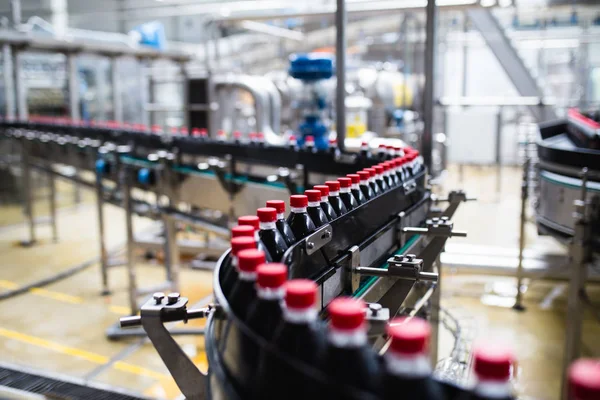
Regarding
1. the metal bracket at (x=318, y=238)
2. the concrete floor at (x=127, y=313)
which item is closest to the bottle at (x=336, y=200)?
the metal bracket at (x=318, y=238)

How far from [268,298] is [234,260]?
0.14 m

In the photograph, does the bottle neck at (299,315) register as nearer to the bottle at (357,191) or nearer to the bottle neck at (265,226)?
the bottle neck at (265,226)

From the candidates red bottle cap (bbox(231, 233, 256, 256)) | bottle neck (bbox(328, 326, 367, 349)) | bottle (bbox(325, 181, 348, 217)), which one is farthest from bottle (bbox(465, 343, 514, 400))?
bottle (bbox(325, 181, 348, 217))

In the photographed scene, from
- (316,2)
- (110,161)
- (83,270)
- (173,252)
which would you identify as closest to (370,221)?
(173,252)

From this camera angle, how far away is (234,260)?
72cm

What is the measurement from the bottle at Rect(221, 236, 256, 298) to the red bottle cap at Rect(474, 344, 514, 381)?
1.13 ft

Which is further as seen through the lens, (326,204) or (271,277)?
(326,204)

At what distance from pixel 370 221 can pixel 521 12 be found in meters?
A: 5.60

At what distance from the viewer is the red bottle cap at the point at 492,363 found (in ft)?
1.42

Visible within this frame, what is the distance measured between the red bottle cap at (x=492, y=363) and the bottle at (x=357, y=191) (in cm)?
68

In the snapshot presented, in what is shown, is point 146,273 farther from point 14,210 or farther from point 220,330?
point 220,330

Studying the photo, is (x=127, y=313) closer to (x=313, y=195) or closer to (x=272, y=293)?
(x=313, y=195)

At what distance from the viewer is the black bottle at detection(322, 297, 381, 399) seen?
0.48 metres

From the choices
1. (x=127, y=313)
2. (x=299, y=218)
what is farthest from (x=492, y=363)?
(x=127, y=313)
